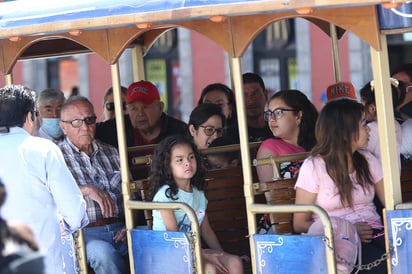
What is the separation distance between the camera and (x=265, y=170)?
7309 millimetres

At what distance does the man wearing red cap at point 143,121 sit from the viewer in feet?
29.3

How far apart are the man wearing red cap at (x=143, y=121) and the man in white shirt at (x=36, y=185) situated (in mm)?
2689

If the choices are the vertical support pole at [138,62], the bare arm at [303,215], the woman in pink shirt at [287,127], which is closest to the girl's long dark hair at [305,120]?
the woman in pink shirt at [287,127]

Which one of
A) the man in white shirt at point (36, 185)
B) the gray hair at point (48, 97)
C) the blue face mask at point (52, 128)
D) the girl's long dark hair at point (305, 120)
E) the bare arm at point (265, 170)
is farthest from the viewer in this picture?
the gray hair at point (48, 97)

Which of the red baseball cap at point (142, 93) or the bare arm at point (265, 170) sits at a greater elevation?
the red baseball cap at point (142, 93)

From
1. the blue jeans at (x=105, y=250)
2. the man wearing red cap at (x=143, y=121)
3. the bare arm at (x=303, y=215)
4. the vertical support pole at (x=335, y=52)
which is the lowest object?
the blue jeans at (x=105, y=250)

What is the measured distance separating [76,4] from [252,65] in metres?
17.0

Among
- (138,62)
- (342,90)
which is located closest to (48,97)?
(138,62)

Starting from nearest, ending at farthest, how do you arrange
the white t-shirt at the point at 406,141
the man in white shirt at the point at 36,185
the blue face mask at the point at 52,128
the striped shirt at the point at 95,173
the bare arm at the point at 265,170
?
the man in white shirt at the point at 36,185 → the bare arm at the point at 265,170 → the white t-shirt at the point at 406,141 → the striped shirt at the point at 95,173 → the blue face mask at the point at 52,128

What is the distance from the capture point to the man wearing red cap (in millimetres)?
8945

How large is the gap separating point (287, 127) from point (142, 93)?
6.29 ft

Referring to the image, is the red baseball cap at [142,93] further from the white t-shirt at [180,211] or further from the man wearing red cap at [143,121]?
the white t-shirt at [180,211]

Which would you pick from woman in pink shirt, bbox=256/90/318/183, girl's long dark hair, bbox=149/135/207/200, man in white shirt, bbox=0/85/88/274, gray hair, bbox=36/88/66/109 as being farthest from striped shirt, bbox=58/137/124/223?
man in white shirt, bbox=0/85/88/274

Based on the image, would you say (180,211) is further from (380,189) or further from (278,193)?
(380,189)
